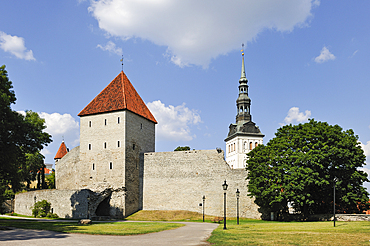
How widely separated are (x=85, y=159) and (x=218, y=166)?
16202 mm

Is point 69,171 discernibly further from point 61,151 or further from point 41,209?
point 61,151

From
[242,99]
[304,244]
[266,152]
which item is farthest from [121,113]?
[242,99]

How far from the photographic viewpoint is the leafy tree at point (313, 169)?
28844 millimetres

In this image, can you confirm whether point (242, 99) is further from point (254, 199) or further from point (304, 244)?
point (304, 244)

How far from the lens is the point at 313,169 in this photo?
96.6ft

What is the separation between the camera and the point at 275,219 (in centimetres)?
3469

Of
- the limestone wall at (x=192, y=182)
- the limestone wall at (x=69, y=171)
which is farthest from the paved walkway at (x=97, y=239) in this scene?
the limestone wall at (x=69, y=171)

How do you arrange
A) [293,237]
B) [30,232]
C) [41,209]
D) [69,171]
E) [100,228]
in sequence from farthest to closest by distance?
[69,171] < [41,209] < [100,228] < [30,232] < [293,237]

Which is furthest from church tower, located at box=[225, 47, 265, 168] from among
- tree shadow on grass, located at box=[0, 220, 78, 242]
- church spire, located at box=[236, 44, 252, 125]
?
tree shadow on grass, located at box=[0, 220, 78, 242]

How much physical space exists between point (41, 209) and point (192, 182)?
18.0m

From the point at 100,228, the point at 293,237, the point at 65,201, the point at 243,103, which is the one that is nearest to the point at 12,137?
the point at 100,228

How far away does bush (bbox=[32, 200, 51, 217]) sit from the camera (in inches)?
1487

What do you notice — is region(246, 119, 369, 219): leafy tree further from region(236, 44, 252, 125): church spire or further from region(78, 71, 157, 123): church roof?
region(236, 44, 252, 125): church spire

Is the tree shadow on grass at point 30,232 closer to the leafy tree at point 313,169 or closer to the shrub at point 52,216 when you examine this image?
the shrub at point 52,216
